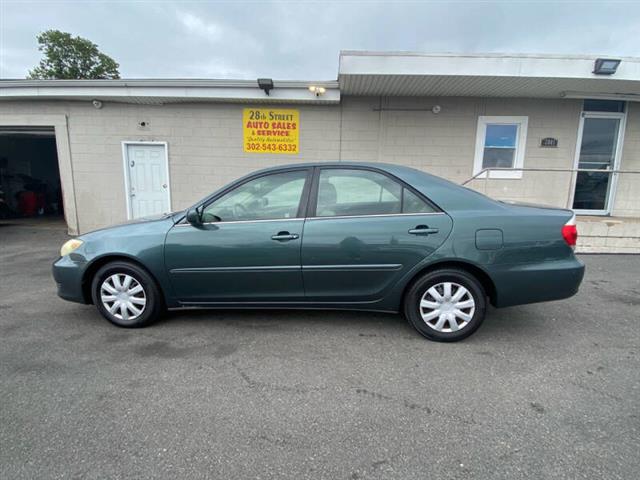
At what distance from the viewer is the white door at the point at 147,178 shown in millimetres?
7746

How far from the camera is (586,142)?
7434 mm

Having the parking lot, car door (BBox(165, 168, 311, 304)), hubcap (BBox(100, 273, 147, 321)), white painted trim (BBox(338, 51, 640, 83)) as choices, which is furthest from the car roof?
white painted trim (BBox(338, 51, 640, 83))

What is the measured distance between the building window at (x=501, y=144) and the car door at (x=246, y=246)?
5643 mm

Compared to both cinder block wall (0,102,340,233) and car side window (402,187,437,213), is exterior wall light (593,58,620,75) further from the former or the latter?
car side window (402,187,437,213)

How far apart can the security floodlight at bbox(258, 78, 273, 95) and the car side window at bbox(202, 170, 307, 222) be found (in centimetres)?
411

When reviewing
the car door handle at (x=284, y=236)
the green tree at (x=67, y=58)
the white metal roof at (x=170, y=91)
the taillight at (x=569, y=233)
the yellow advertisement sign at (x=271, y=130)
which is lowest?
the car door handle at (x=284, y=236)

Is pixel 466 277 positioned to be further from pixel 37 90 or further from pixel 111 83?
pixel 37 90

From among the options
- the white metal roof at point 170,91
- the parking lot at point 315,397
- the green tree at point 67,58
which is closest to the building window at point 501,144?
the white metal roof at point 170,91

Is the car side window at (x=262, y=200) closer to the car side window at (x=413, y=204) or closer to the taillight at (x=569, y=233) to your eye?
the car side window at (x=413, y=204)

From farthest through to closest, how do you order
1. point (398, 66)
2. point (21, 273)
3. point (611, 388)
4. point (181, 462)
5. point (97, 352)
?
1. point (398, 66)
2. point (21, 273)
3. point (97, 352)
4. point (611, 388)
5. point (181, 462)

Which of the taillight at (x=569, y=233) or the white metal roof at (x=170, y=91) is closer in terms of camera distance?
the taillight at (x=569, y=233)

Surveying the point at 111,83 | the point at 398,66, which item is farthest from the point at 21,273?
the point at 398,66

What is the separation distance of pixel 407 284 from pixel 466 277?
1.62ft

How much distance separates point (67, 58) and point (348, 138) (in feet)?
119
